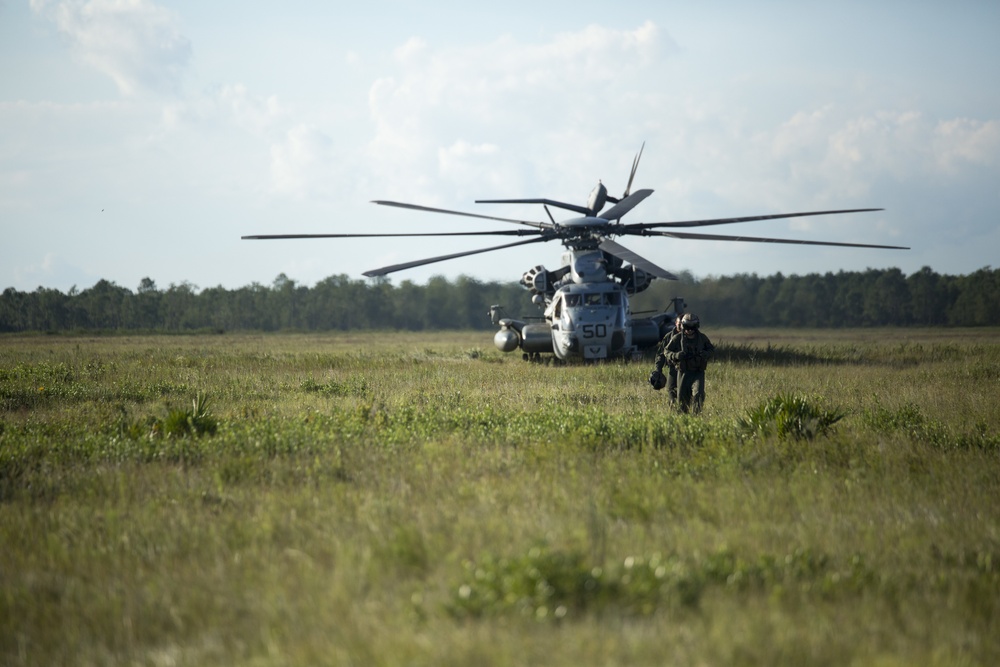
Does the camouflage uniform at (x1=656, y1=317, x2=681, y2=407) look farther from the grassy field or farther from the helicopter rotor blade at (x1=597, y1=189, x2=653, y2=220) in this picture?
the helicopter rotor blade at (x1=597, y1=189, x2=653, y2=220)

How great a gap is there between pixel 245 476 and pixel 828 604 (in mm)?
5612

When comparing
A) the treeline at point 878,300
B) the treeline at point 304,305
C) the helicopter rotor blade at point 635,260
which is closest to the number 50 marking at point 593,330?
the helicopter rotor blade at point 635,260

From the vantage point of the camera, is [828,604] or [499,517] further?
[499,517]

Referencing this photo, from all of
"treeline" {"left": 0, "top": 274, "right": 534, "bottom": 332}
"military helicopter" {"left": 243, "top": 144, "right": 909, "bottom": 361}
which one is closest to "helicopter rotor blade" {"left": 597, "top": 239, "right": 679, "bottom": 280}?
"military helicopter" {"left": 243, "top": 144, "right": 909, "bottom": 361}

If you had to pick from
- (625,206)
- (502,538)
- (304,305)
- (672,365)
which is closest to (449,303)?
(304,305)

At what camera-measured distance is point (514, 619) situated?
14.3 feet

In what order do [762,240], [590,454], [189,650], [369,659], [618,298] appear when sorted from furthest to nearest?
[618,298]
[762,240]
[590,454]
[189,650]
[369,659]

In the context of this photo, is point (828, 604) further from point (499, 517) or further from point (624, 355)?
point (624, 355)

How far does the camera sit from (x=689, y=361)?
12602mm

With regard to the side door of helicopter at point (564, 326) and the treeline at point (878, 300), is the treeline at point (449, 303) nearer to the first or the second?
the treeline at point (878, 300)

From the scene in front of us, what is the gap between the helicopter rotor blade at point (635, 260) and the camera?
16.5 meters

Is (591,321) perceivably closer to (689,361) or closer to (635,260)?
(635,260)

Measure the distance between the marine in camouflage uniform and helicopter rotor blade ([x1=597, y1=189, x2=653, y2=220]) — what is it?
38.2ft

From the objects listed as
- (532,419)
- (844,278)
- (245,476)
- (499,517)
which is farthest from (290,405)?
(844,278)
